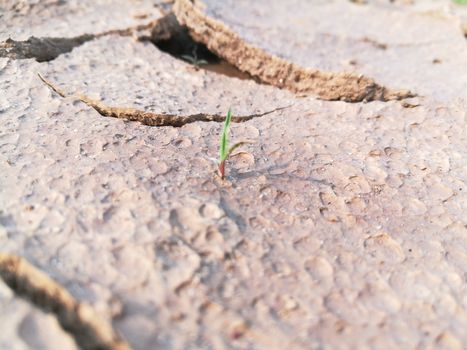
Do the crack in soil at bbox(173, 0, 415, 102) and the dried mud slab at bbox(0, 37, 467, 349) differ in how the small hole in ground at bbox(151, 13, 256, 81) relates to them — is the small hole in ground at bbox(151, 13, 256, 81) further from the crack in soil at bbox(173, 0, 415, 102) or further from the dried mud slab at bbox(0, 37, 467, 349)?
the dried mud slab at bbox(0, 37, 467, 349)

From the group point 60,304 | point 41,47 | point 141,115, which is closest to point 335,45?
point 141,115

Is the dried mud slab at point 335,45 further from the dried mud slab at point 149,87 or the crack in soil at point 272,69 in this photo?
the dried mud slab at point 149,87

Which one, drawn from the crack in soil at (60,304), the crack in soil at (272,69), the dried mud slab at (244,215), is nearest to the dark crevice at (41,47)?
the dried mud slab at (244,215)

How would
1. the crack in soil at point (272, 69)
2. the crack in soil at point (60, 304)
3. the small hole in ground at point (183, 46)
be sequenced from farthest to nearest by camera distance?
the small hole in ground at point (183, 46) < the crack in soil at point (272, 69) < the crack in soil at point (60, 304)

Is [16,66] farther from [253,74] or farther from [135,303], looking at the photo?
[135,303]

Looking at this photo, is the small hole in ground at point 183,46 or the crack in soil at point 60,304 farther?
the small hole in ground at point 183,46

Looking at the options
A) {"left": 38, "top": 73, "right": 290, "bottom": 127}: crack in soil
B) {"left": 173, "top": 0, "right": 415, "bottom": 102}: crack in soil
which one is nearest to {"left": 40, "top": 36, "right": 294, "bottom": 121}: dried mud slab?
{"left": 38, "top": 73, "right": 290, "bottom": 127}: crack in soil

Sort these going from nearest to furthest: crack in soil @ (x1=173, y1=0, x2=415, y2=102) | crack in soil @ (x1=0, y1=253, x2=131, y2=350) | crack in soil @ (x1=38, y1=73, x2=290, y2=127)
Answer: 1. crack in soil @ (x1=0, y1=253, x2=131, y2=350)
2. crack in soil @ (x1=38, y1=73, x2=290, y2=127)
3. crack in soil @ (x1=173, y1=0, x2=415, y2=102)

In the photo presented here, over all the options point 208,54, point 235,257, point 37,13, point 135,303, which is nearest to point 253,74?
point 208,54
